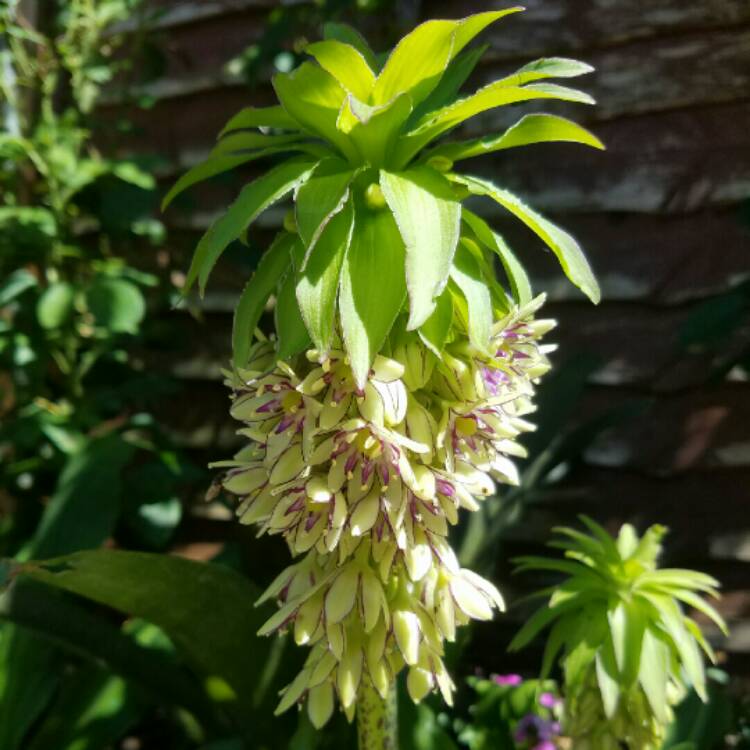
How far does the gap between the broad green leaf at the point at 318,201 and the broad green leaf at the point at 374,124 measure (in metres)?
0.02

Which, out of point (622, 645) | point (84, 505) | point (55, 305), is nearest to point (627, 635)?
point (622, 645)

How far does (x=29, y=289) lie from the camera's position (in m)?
Result: 1.72

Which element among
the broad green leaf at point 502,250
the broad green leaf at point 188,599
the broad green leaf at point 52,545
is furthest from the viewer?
the broad green leaf at point 52,545

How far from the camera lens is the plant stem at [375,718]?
0.77 metres

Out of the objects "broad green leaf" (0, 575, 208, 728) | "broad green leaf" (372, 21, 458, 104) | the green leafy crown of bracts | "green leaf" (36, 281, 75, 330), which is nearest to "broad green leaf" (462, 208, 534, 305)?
the green leafy crown of bracts

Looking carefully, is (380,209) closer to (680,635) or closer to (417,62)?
(417,62)

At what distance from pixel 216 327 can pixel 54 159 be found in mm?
555

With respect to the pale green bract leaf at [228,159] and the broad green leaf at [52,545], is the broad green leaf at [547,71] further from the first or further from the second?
the broad green leaf at [52,545]

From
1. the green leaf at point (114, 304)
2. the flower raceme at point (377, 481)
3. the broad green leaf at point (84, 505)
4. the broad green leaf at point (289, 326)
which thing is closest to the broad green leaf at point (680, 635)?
the flower raceme at point (377, 481)

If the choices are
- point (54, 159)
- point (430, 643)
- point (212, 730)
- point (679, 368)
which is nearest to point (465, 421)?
point (430, 643)

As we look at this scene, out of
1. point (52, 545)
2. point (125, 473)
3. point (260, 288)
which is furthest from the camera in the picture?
point (125, 473)

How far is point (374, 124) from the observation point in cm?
62

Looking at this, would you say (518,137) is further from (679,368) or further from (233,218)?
(679,368)

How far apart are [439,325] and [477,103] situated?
6.7 inches
